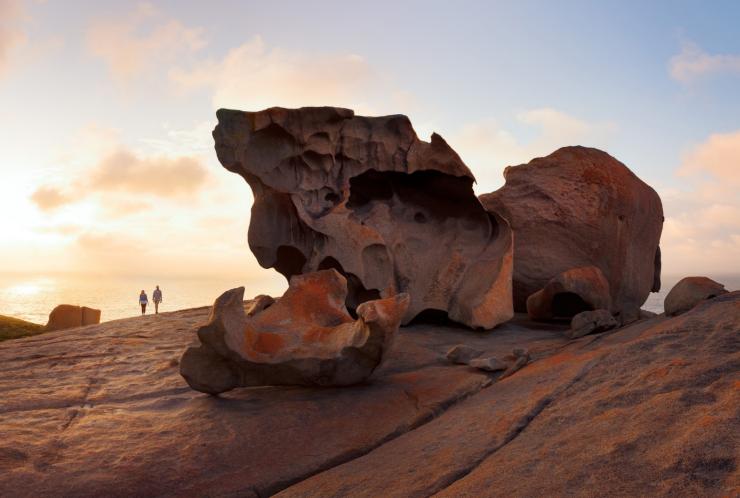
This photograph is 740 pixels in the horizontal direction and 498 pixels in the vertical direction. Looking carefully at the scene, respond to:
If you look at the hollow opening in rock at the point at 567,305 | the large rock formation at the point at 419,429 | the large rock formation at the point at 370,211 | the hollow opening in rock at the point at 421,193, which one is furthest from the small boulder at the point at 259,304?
the hollow opening in rock at the point at 567,305

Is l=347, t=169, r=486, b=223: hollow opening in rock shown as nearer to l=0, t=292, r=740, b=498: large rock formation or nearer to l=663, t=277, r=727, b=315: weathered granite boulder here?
l=663, t=277, r=727, b=315: weathered granite boulder

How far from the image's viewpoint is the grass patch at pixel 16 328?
14038 mm

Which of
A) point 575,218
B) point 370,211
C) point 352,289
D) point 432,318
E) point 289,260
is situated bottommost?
point 432,318

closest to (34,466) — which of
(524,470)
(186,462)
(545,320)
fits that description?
(186,462)

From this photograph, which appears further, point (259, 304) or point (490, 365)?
point (259, 304)

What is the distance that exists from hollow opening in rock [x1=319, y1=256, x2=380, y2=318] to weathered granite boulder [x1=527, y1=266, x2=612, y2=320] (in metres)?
2.40

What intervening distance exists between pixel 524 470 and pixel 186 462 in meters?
2.03

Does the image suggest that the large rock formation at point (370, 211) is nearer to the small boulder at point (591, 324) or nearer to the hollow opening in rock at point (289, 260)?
the hollow opening in rock at point (289, 260)

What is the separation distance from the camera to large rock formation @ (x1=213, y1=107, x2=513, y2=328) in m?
7.59

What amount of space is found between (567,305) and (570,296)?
0.56 ft

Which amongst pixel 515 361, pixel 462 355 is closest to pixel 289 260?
pixel 462 355

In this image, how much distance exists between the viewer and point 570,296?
27.0 feet

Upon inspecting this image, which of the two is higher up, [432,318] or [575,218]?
[575,218]

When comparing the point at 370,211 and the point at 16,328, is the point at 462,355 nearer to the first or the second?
the point at 370,211
